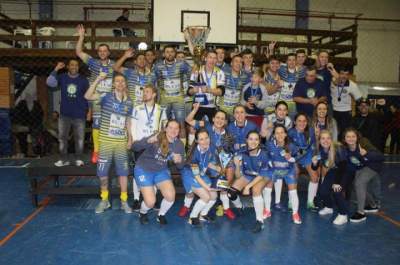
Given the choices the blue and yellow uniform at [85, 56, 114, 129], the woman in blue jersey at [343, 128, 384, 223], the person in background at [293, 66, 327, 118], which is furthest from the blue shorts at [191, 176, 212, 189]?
the person in background at [293, 66, 327, 118]

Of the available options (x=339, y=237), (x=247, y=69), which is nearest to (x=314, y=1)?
(x=247, y=69)

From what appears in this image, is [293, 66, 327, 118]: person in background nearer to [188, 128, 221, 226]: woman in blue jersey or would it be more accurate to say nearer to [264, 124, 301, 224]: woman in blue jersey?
[264, 124, 301, 224]: woman in blue jersey

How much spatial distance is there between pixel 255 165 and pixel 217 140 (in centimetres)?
58

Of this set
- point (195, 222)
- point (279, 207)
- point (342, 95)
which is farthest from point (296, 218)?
point (342, 95)

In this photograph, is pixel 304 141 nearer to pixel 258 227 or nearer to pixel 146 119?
pixel 258 227

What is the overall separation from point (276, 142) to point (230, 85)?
1.25m

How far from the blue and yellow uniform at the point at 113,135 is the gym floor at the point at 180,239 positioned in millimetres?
652

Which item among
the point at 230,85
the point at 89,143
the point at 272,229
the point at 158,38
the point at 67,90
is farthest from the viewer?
the point at 89,143

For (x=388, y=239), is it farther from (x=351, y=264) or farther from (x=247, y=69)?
(x=247, y=69)

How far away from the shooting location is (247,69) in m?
5.70

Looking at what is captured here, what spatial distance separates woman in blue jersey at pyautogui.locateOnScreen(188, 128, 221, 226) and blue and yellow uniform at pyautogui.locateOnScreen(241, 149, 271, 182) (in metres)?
0.37

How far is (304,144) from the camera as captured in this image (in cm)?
479

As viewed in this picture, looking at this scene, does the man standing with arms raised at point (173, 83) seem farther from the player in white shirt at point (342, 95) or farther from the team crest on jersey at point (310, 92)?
the player in white shirt at point (342, 95)

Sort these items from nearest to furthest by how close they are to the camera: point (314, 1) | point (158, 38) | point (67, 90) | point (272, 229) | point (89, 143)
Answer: point (272, 229), point (67, 90), point (158, 38), point (89, 143), point (314, 1)
